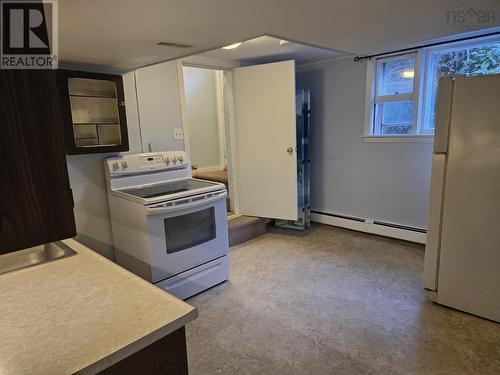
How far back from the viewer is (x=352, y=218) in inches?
156

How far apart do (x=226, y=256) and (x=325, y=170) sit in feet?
6.64

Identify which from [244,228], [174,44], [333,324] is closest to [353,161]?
[244,228]

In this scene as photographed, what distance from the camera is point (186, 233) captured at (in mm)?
2467

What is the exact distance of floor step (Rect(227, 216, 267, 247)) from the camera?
3631 mm

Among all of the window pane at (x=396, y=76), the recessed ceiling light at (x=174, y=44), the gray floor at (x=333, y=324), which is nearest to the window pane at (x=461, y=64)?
the window pane at (x=396, y=76)

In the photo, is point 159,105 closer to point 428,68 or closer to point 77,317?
point 77,317

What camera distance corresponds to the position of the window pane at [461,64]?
283 cm

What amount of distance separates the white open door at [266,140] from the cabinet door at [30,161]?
3080 millimetres

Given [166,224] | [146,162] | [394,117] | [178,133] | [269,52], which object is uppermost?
[269,52]

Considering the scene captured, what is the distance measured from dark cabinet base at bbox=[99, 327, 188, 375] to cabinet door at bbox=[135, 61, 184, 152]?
89.5 inches

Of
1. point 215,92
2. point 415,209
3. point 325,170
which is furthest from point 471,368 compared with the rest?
point 215,92

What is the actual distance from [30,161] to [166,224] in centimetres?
175

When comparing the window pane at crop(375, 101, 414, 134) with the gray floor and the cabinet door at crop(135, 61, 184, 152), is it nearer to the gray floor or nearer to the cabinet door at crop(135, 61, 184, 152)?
the gray floor
